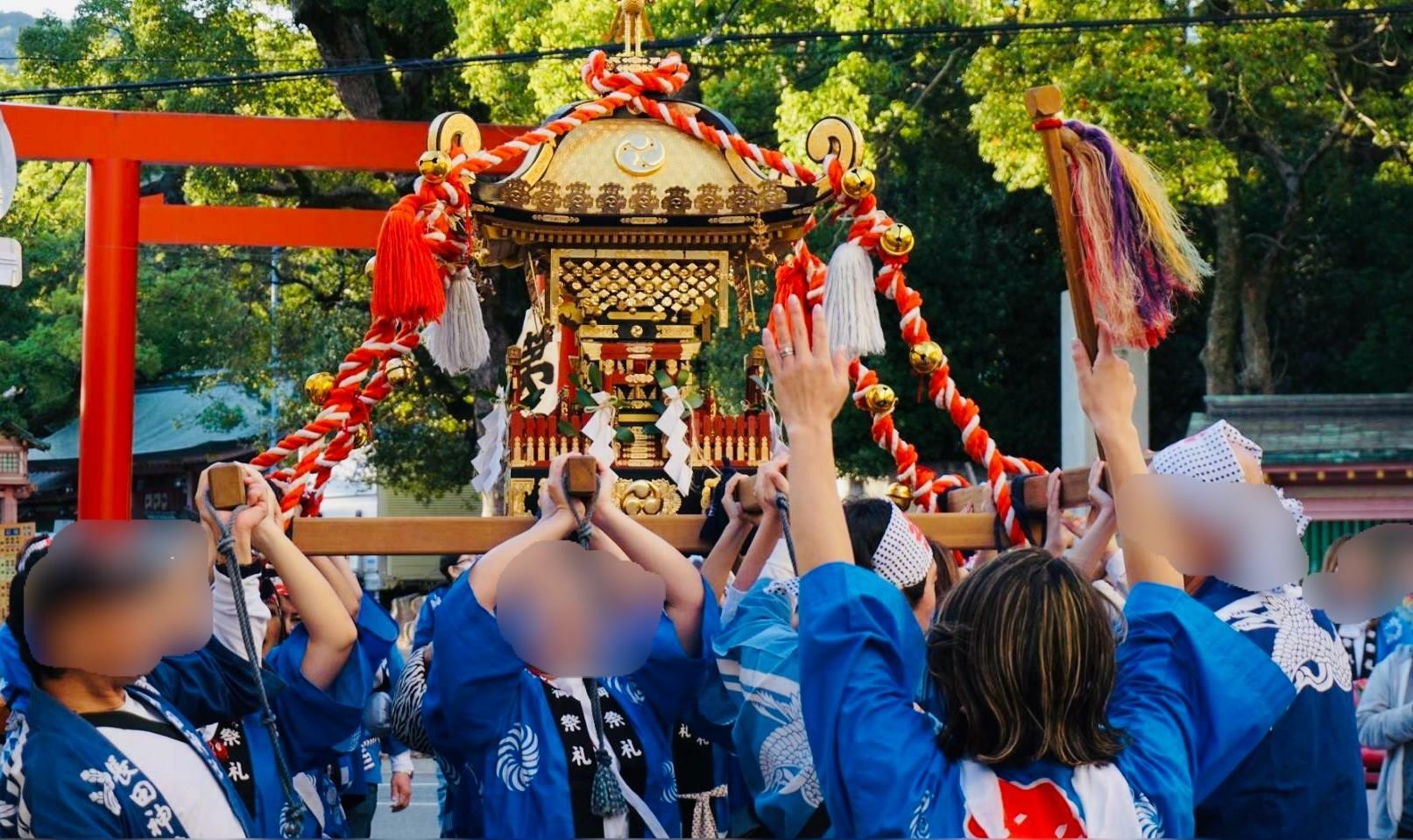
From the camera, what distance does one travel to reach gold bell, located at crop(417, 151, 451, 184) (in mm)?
5230

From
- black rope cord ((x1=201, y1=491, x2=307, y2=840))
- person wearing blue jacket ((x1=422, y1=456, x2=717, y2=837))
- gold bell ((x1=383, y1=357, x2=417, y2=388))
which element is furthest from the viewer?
gold bell ((x1=383, y1=357, x2=417, y2=388))

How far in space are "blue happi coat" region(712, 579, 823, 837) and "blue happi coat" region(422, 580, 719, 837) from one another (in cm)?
10

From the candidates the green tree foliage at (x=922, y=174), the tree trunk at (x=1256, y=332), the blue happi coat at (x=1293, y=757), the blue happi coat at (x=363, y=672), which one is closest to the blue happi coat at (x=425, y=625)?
the blue happi coat at (x=363, y=672)

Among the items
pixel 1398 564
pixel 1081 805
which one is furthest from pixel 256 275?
pixel 1081 805

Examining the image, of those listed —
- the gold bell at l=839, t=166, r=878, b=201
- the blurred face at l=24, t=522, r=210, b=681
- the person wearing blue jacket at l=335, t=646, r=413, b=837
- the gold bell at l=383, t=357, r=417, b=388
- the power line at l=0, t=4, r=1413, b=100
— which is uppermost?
the power line at l=0, t=4, r=1413, b=100

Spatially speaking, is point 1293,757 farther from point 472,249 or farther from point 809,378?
point 472,249

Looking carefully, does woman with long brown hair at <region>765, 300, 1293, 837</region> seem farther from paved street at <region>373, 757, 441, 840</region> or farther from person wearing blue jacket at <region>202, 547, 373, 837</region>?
paved street at <region>373, 757, 441, 840</region>

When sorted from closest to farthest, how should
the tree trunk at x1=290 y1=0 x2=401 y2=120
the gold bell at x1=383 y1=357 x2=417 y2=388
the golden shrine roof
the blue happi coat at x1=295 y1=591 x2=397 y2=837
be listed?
1. the blue happi coat at x1=295 y1=591 x2=397 y2=837
2. the gold bell at x1=383 y1=357 x2=417 y2=388
3. the golden shrine roof
4. the tree trunk at x1=290 y1=0 x2=401 y2=120

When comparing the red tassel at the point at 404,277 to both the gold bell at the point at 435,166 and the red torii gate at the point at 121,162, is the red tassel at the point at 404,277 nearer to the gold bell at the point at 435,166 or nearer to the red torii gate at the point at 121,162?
the gold bell at the point at 435,166

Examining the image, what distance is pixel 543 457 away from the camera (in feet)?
17.4

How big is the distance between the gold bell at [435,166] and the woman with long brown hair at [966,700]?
3.33 metres

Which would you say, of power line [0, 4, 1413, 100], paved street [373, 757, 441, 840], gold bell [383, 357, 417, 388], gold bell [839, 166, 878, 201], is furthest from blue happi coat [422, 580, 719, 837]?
power line [0, 4, 1413, 100]

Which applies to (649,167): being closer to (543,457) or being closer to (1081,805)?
(543,457)

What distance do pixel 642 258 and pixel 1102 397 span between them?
11.3ft
